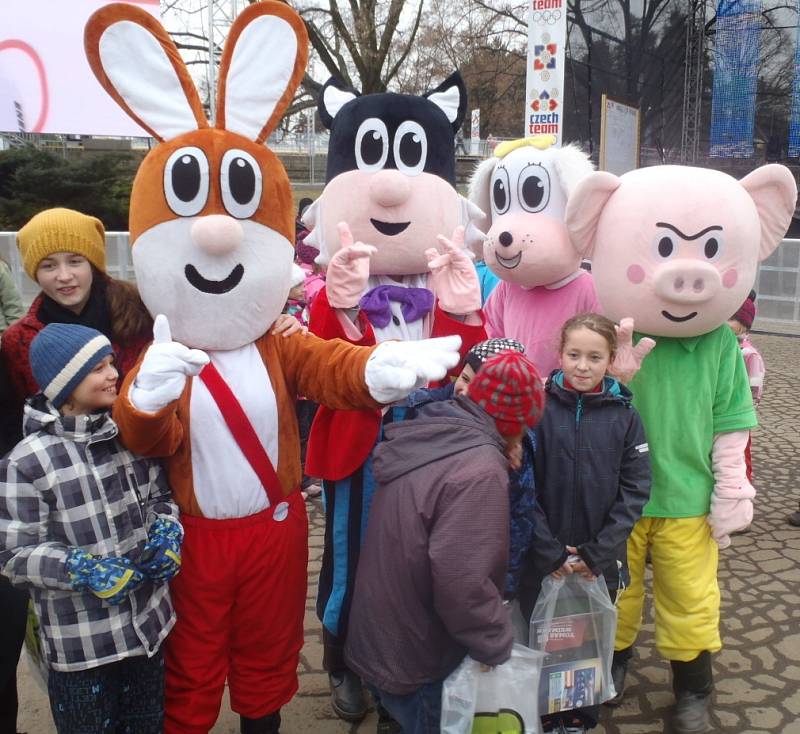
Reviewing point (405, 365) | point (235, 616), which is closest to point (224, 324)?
point (405, 365)

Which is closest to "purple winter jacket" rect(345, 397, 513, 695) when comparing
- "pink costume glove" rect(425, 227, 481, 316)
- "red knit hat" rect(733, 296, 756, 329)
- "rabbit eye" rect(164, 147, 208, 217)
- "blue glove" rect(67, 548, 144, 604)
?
"blue glove" rect(67, 548, 144, 604)

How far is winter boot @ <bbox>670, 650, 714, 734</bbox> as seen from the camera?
8.16 feet

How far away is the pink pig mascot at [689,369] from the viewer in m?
2.40

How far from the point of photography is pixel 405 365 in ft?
6.27

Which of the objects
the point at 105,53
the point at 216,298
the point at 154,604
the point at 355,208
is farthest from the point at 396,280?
the point at 154,604

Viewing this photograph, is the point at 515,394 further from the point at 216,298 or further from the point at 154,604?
the point at 154,604

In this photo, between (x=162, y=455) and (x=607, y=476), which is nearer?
(x=162, y=455)

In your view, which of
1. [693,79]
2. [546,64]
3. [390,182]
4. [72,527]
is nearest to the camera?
[72,527]

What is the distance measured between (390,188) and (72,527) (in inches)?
59.5

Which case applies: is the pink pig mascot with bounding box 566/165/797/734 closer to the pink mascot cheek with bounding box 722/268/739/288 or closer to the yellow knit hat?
the pink mascot cheek with bounding box 722/268/739/288

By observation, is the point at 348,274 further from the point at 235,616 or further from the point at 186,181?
the point at 235,616

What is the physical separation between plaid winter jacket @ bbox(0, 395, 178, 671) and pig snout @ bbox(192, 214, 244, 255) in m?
0.54

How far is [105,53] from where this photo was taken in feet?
6.72

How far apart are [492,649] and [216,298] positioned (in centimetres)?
121
